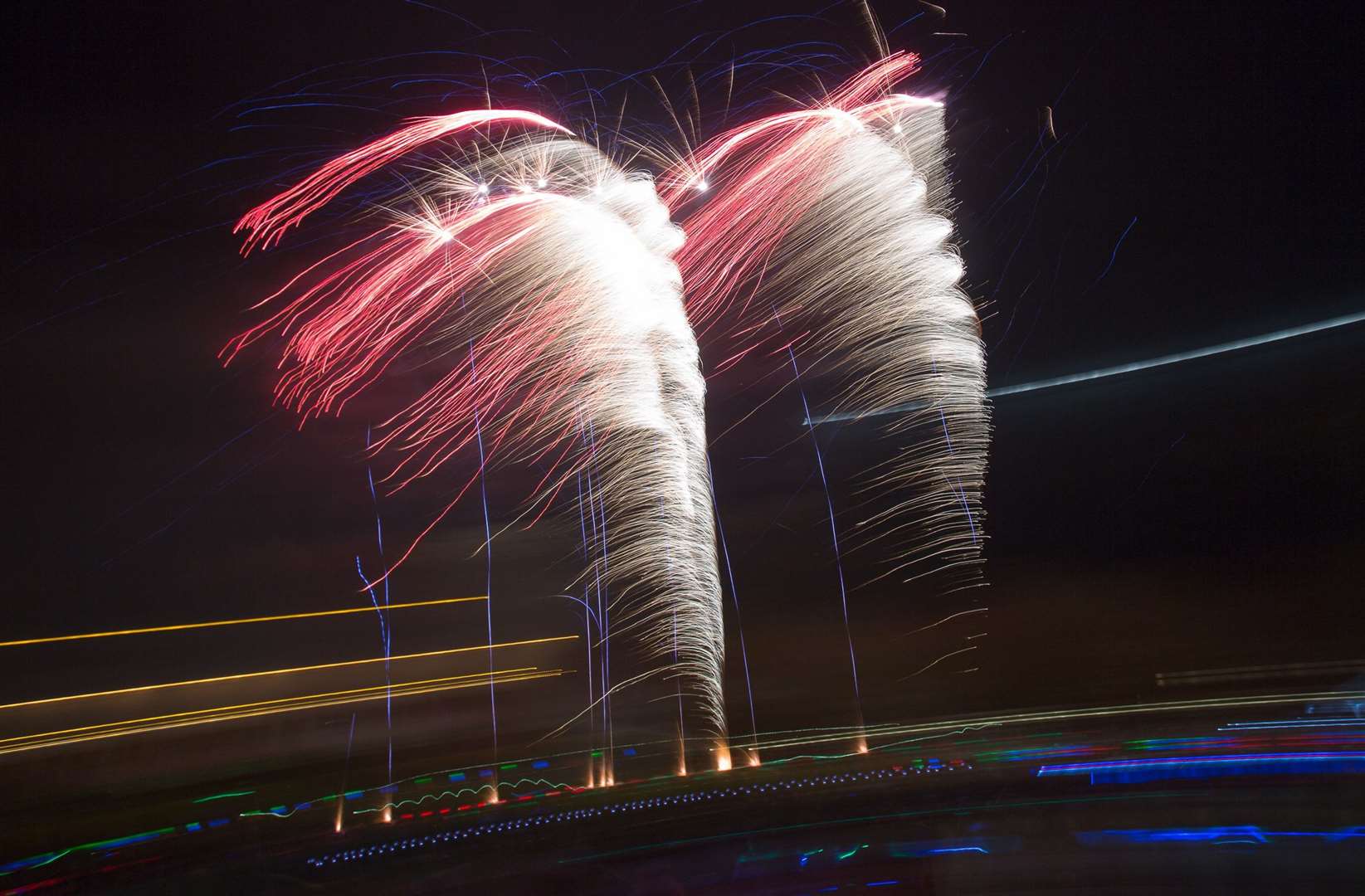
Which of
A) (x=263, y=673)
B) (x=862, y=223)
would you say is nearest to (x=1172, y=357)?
(x=862, y=223)

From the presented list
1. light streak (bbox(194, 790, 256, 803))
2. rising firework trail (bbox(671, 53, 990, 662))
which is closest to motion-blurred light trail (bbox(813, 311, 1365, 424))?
rising firework trail (bbox(671, 53, 990, 662))

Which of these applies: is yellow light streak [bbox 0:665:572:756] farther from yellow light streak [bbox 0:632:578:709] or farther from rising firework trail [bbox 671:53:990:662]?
rising firework trail [bbox 671:53:990:662]

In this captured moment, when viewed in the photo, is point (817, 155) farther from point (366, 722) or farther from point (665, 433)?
point (366, 722)

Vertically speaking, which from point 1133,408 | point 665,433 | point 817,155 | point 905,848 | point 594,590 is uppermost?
point 817,155

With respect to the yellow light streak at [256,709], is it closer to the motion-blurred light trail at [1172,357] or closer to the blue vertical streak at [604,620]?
the blue vertical streak at [604,620]

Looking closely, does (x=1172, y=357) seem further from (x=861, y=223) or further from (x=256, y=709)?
(x=256, y=709)

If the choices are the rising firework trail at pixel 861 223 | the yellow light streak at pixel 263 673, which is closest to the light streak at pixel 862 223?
the rising firework trail at pixel 861 223

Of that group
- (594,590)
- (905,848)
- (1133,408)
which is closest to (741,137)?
(594,590)
